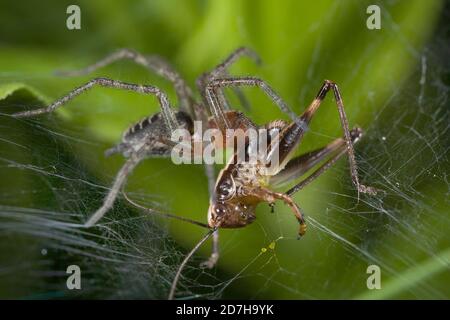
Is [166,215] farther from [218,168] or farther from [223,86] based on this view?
[223,86]

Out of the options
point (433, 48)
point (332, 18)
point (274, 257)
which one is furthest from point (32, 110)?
point (433, 48)

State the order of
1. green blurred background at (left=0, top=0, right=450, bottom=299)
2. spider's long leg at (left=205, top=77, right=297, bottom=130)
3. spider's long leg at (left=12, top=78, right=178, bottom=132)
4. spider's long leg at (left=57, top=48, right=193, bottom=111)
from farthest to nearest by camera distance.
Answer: spider's long leg at (left=57, top=48, right=193, bottom=111)
spider's long leg at (left=12, top=78, right=178, bottom=132)
spider's long leg at (left=205, top=77, right=297, bottom=130)
green blurred background at (left=0, top=0, right=450, bottom=299)

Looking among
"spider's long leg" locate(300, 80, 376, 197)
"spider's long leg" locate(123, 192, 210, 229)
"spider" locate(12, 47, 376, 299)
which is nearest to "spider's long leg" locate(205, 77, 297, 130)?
"spider" locate(12, 47, 376, 299)

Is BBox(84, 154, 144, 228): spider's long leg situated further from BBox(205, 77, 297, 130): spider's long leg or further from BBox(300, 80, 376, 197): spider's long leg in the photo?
BBox(300, 80, 376, 197): spider's long leg

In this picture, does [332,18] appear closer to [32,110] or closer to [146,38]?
[146,38]

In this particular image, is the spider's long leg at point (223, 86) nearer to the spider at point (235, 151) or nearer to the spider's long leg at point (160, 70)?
the spider at point (235, 151)
